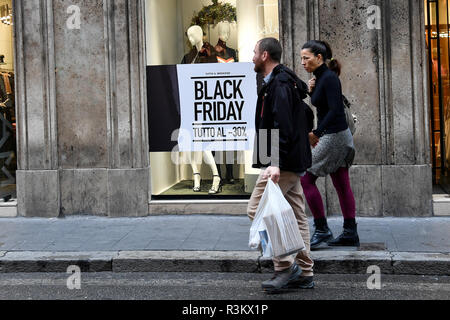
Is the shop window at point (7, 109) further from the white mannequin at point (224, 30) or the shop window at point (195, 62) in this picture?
the white mannequin at point (224, 30)

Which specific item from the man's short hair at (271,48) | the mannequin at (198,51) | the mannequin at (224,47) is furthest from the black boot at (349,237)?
the mannequin at (198,51)

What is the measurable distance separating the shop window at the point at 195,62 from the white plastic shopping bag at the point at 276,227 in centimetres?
384

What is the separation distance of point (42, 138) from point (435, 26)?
19.0 feet

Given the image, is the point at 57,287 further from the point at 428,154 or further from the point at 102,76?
the point at 428,154

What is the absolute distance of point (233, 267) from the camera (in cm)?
623

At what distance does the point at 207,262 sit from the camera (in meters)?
6.28

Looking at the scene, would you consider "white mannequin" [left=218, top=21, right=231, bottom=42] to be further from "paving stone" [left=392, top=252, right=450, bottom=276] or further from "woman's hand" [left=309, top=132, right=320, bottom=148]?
"paving stone" [left=392, top=252, right=450, bottom=276]

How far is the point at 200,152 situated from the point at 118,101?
1.32 m

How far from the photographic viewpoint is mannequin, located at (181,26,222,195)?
9.06m

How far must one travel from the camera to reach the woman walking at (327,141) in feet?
20.5

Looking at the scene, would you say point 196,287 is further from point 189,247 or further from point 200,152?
point 200,152

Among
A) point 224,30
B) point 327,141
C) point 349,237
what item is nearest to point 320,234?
point 349,237

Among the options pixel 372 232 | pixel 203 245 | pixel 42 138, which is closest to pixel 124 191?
pixel 42 138

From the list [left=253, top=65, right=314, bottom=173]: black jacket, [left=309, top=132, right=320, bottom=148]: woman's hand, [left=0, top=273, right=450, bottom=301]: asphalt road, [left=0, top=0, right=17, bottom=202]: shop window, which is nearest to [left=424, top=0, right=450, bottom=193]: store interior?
[left=309, top=132, right=320, bottom=148]: woman's hand
